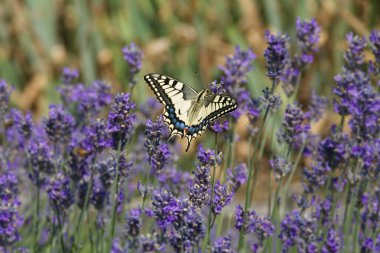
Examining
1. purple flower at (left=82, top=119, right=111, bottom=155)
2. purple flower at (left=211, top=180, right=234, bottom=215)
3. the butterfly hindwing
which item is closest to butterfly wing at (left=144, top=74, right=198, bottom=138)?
the butterfly hindwing

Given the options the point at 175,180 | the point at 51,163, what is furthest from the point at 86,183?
the point at 175,180

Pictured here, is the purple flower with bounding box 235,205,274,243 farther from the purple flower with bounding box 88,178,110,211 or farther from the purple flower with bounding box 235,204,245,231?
the purple flower with bounding box 88,178,110,211

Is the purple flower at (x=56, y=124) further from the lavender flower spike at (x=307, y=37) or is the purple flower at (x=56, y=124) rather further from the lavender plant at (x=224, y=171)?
the lavender flower spike at (x=307, y=37)

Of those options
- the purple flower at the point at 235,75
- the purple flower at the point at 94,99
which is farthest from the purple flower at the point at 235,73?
the purple flower at the point at 94,99

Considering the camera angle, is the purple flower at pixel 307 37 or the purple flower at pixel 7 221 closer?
the purple flower at pixel 7 221

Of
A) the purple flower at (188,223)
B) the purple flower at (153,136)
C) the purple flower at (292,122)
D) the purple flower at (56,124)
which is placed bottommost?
the purple flower at (188,223)

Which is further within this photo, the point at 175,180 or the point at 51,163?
the point at 175,180

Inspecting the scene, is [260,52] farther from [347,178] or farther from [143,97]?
[347,178]

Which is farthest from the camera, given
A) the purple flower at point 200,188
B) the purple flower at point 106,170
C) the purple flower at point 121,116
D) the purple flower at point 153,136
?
the purple flower at point 106,170
